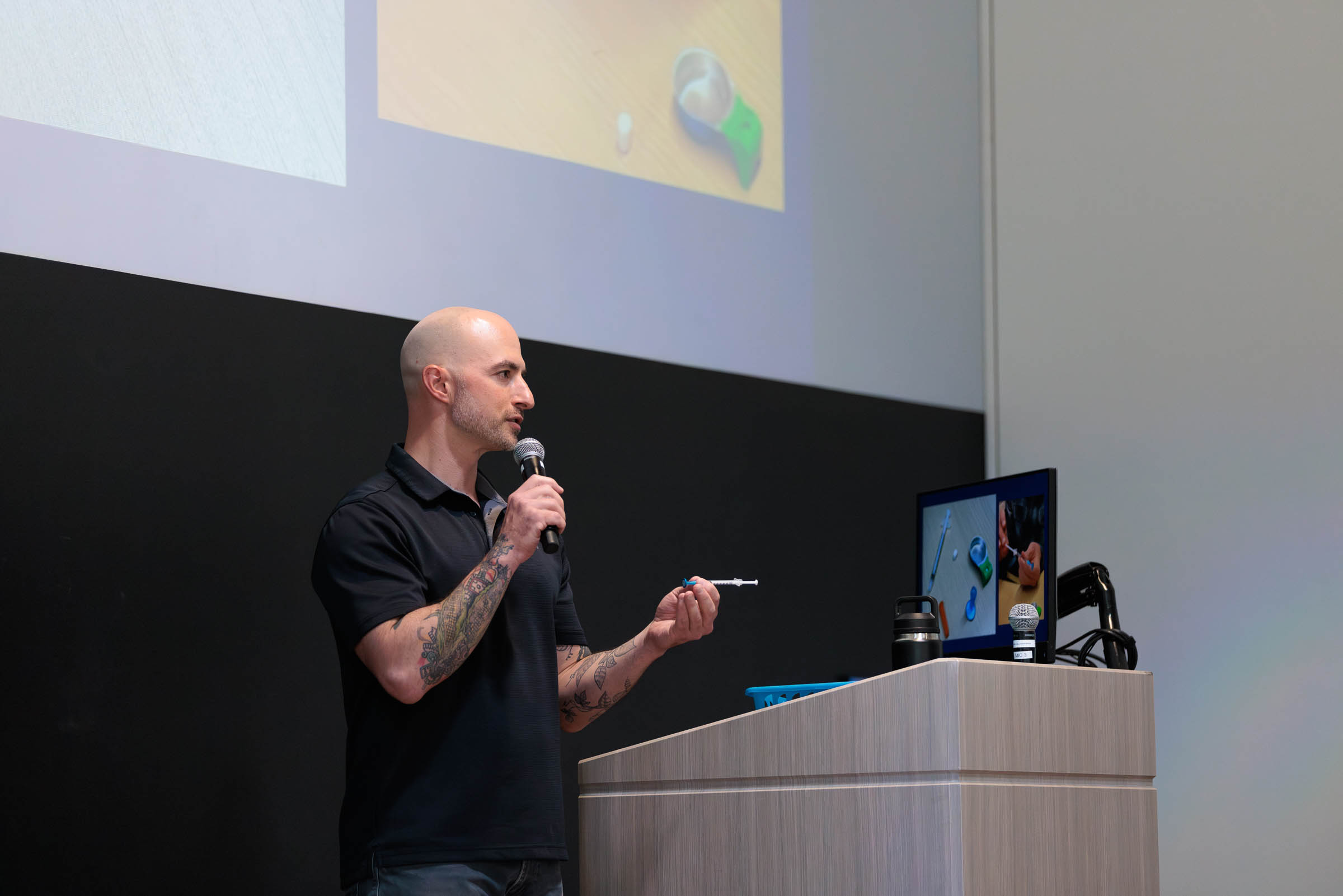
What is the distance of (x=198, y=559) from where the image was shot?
8.49ft

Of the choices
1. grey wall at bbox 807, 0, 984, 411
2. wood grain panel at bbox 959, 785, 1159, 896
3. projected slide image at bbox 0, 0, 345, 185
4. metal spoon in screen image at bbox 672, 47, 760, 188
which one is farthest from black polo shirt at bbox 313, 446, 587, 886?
grey wall at bbox 807, 0, 984, 411

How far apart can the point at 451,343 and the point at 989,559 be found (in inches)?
42.8

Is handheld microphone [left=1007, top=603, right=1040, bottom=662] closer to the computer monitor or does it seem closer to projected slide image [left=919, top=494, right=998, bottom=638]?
the computer monitor

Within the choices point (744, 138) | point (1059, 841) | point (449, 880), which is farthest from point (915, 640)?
point (744, 138)

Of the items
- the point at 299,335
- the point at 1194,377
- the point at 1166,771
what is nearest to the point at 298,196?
the point at 299,335

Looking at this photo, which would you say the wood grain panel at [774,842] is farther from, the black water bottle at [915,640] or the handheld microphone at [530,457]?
the handheld microphone at [530,457]

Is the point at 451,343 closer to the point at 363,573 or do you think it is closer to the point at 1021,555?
the point at 363,573

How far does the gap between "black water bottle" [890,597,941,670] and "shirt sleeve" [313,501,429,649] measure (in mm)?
686

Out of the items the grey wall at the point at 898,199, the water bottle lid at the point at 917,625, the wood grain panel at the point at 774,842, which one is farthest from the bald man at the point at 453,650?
the grey wall at the point at 898,199

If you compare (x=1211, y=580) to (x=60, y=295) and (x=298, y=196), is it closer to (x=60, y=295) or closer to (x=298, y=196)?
(x=298, y=196)

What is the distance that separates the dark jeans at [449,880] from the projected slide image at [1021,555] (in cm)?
103

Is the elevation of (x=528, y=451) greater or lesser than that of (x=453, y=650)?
greater

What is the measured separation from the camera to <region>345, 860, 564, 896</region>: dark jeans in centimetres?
182

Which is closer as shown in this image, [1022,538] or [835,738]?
[835,738]
